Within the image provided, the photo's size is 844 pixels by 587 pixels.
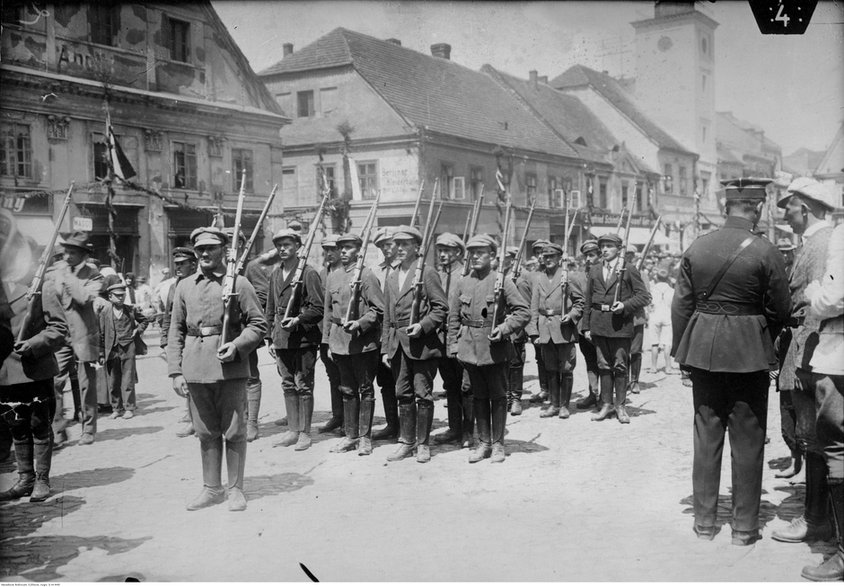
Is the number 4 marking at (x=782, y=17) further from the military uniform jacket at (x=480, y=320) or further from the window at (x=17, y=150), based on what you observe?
the window at (x=17, y=150)

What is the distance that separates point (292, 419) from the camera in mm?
7344

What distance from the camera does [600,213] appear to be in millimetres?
32781

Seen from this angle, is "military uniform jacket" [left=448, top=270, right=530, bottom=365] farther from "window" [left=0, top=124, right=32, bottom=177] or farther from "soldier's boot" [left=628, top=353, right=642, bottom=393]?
"window" [left=0, top=124, right=32, bottom=177]

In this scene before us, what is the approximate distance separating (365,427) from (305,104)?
19795 millimetres

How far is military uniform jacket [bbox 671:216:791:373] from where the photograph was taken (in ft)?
14.7

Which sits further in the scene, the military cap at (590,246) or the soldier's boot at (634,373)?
the soldier's boot at (634,373)

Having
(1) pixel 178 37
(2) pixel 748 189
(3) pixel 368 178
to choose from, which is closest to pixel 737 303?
(2) pixel 748 189

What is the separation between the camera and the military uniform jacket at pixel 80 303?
729 centimetres

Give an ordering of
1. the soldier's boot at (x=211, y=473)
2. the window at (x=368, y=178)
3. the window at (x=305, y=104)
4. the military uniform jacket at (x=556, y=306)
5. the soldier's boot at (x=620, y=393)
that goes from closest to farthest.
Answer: the soldier's boot at (x=211, y=473), the soldier's boot at (x=620, y=393), the military uniform jacket at (x=556, y=306), the window at (x=305, y=104), the window at (x=368, y=178)

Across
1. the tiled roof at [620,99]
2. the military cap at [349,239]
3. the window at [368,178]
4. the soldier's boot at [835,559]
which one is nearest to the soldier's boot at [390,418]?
the military cap at [349,239]

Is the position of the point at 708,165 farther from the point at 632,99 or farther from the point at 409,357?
the point at 409,357

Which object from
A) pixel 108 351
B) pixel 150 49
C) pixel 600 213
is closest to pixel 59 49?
pixel 150 49

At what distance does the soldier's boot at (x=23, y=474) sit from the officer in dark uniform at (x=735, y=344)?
16.8 ft

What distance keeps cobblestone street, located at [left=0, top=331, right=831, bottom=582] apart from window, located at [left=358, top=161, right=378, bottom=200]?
18777mm
